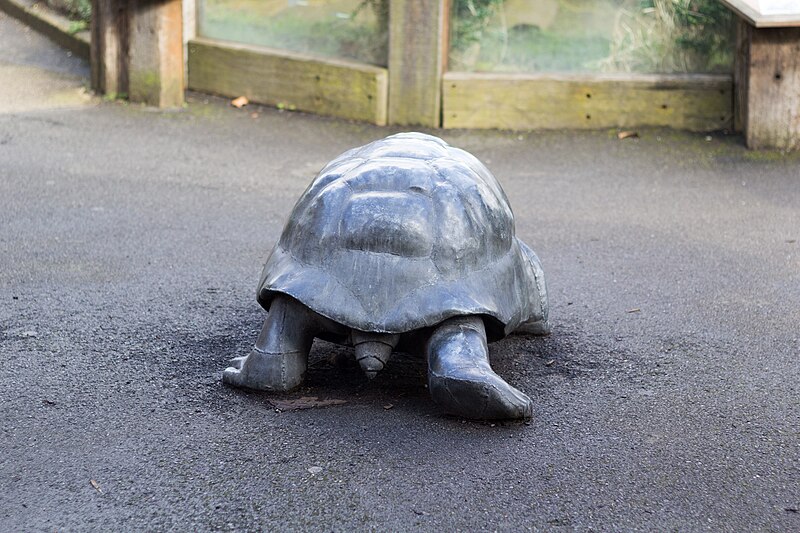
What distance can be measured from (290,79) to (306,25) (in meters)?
0.42

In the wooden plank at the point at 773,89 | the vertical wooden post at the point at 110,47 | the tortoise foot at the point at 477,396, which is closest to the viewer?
the tortoise foot at the point at 477,396

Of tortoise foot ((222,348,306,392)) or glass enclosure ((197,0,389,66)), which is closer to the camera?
tortoise foot ((222,348,306,392))

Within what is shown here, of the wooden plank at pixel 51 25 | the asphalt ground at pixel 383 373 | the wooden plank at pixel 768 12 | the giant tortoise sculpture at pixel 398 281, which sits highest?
the wooden plank at pixel 768 12

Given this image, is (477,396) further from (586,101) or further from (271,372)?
(586,101)

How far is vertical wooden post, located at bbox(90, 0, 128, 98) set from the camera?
7.64m

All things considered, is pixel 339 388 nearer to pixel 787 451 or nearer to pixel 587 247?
pixel 787 451

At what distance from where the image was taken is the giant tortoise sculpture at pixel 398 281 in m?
3.18

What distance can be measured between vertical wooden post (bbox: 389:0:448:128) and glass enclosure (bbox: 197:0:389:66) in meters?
0.16

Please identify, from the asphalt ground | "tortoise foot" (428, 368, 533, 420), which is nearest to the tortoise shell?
"tortoise foot" (428, 368, 533, 420)

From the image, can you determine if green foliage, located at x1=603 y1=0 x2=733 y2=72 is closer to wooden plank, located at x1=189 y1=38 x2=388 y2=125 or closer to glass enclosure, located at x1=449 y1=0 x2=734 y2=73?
glass enclosure, located at x1=449 y1=0 x2=734 y2=73

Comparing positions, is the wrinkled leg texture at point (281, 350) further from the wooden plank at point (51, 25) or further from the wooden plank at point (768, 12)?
the wooden plank at point (51, 25)

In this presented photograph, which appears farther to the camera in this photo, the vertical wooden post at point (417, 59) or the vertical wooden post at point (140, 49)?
the vertical wooden post at point (140, 49)

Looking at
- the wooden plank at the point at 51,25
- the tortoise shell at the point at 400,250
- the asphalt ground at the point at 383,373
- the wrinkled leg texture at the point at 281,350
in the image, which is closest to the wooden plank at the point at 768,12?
the asphalt ground at the point at 383,373

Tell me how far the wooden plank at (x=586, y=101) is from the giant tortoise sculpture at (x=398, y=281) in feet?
13.1
